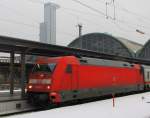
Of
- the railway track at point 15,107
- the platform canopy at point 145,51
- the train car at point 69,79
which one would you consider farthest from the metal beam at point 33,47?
the platform canopy at point 145,51

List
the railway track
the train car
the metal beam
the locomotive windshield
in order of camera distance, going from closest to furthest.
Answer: the railway track < the train car < the locomotive windshield < the metal beam

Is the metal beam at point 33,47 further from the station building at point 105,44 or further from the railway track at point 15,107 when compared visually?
the station building at point 105,44

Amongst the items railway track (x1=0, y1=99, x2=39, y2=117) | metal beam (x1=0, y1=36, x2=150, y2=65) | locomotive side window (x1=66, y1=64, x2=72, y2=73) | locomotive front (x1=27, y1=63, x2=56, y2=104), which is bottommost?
railway track (x1=0, y1=99, x2=39, y2=117)


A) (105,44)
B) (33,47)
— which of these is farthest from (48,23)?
(105,44)

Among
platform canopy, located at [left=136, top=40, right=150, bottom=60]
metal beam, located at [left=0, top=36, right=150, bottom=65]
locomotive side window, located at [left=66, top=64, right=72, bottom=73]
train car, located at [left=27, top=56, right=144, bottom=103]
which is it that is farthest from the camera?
platform canopy, located at [left=136, top=40, right=150, bottom=60]

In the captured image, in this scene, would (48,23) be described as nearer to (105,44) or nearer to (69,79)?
(69,79)

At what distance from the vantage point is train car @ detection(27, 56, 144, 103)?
19359 mm

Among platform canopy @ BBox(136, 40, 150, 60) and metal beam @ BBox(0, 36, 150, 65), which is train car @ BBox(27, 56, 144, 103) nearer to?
metal beam @ BBox(0, 36, 150, 65)

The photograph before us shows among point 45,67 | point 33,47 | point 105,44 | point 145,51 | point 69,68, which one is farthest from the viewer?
point 105,44

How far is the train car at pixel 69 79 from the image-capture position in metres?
19.4

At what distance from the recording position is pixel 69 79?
20234mm

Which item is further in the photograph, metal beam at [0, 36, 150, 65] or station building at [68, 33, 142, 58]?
station building at [68, 33, 142, 58]

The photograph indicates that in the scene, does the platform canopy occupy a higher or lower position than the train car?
higher

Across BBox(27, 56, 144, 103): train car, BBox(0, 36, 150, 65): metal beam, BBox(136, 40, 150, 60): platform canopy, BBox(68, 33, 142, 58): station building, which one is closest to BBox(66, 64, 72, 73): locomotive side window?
BBox(27, 56, 144, 103): train car
